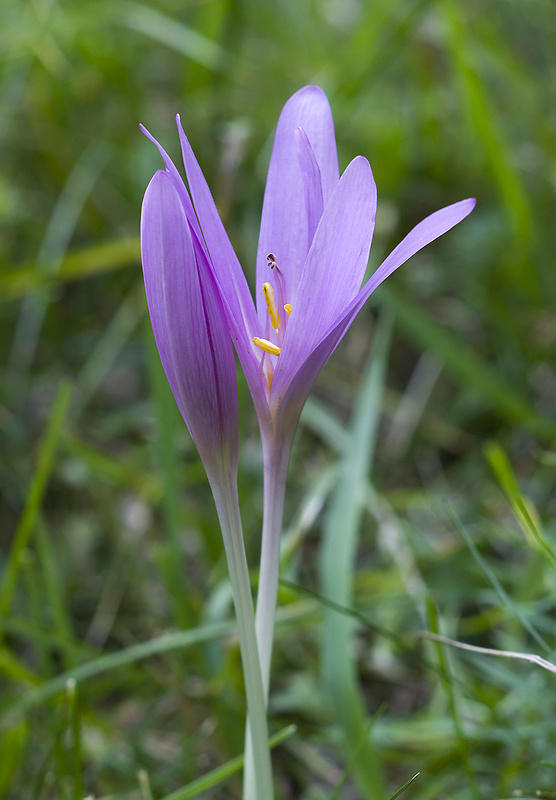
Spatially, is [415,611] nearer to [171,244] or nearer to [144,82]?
[171,244]

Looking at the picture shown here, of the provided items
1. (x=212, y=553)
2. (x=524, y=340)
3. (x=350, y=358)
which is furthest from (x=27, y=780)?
(x=524, y=340)

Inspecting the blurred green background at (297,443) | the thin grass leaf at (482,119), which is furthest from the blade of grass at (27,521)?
the thin grass leaf at (482,119)

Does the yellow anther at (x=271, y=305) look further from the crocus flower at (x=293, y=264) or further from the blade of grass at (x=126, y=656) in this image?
the blade of grass at (x=126, y=656)

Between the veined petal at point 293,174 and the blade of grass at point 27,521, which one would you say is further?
the blade of grass at point 27,521

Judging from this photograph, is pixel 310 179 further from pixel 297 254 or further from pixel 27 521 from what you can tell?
pixel 27 521

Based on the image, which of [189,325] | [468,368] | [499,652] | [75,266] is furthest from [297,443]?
[189,325]

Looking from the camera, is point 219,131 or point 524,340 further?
point 219,131

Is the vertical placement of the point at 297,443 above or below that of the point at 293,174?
above
